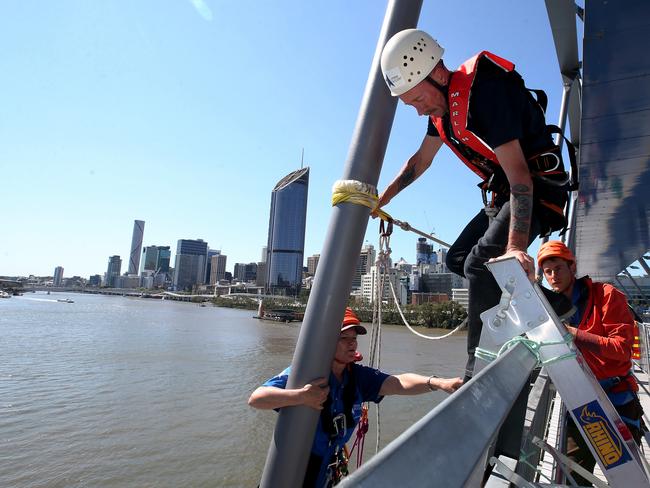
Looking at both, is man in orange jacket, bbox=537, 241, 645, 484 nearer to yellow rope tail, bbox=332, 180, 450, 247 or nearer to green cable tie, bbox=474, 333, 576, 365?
green cable tie, bbox=474, 333, 576, 365

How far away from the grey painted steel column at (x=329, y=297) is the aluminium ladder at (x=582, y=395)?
0.63 metres

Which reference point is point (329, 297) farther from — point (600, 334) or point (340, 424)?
point (600, 334)

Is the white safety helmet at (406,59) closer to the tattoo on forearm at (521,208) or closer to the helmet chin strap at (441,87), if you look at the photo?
the helmet chin strap at (441,87)

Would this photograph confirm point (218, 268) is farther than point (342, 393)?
Yes

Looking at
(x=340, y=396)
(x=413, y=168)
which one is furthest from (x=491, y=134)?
(x=340, y=396)

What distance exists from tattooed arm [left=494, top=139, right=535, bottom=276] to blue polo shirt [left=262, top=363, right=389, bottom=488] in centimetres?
116

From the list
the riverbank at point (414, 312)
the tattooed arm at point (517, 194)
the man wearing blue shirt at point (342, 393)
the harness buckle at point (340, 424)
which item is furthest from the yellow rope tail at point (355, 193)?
the riverbank at point (414, 312)

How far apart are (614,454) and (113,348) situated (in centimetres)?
3118

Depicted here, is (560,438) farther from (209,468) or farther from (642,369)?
(209,468)

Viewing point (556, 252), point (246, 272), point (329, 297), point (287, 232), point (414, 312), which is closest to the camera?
point (329, 297)

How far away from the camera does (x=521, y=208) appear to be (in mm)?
1767

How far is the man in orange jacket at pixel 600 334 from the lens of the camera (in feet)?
7.63

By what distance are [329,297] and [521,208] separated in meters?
0.92

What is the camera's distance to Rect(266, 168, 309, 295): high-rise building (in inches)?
5010
